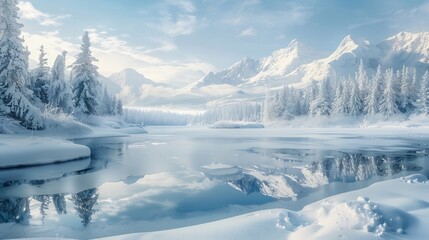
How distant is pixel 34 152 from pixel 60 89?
34.9 meters

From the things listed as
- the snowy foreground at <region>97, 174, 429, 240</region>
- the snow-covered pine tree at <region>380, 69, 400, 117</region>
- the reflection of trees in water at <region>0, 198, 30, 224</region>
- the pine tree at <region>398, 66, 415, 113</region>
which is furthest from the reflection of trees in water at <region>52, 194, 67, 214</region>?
the pine tree at <region>398, 66, 415, 113</region>

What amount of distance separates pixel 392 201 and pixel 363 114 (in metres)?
78.9

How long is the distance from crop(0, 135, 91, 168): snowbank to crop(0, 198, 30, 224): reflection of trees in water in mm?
6806

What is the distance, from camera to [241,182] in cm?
1323

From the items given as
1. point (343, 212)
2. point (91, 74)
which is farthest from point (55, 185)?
point (91, 74)

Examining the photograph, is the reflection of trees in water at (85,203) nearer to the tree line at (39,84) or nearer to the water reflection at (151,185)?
the water reflection at (151,185)

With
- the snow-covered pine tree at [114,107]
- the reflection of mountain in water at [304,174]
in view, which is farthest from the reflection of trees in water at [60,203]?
the snow-covered pine tree at [114,107]

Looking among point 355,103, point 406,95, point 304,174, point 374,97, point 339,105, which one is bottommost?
point 304,174

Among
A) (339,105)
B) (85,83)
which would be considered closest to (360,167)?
(85,83)

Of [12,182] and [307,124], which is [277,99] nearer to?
[307,124]

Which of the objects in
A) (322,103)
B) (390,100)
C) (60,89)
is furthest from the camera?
(322,103)

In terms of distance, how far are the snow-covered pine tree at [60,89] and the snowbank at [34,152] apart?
24921mm

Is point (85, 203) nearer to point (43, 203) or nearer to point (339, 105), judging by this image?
point (43, 203)

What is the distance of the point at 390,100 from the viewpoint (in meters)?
73.9
